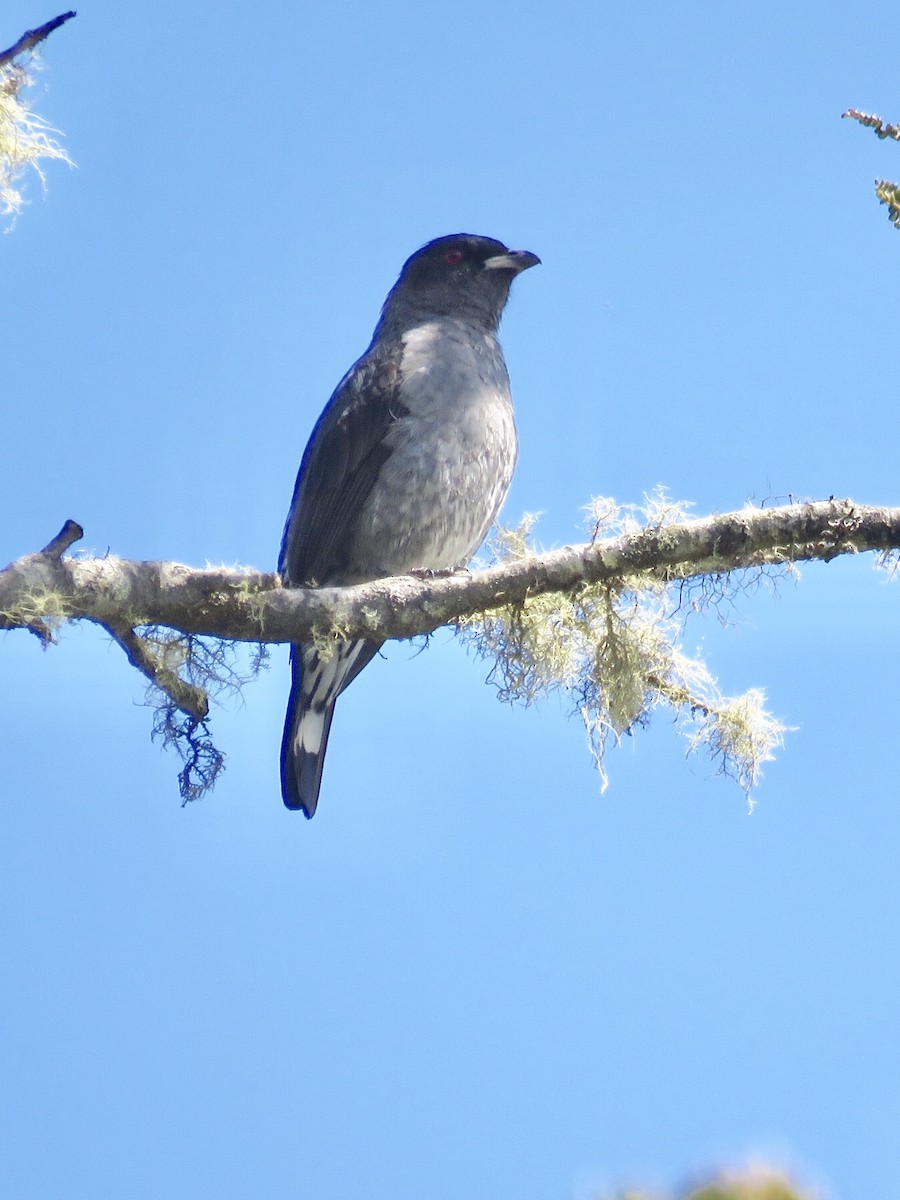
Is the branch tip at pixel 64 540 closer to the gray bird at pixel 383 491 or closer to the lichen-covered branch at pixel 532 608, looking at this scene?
the lichen-covered branch at pixel 532 608

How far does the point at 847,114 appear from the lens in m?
2.23

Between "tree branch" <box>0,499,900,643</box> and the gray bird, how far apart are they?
3.41ft

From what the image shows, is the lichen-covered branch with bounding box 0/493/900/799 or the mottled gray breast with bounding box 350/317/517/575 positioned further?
the mottled gray breast with bounding box 350/317/517/575

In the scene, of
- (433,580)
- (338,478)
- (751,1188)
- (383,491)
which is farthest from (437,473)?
(751,1188)

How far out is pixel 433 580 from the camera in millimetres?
3281

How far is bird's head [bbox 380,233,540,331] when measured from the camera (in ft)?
17.2

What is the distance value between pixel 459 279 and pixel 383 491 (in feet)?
4.30

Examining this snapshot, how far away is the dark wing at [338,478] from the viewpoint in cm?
444

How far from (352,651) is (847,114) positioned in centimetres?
258

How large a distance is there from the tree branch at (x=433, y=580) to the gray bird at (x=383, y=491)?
1.04 metres

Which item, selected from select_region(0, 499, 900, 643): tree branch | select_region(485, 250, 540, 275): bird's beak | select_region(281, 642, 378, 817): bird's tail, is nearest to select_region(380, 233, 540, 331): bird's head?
select_region(485, 250, 540, 275): bird's beak

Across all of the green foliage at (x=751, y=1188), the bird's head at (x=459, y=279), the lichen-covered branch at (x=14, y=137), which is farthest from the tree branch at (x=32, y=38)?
the green foliage at (x=751, y=1188)

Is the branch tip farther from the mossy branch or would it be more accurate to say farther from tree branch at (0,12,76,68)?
the mossy branch

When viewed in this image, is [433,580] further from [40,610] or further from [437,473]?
[437,473]
